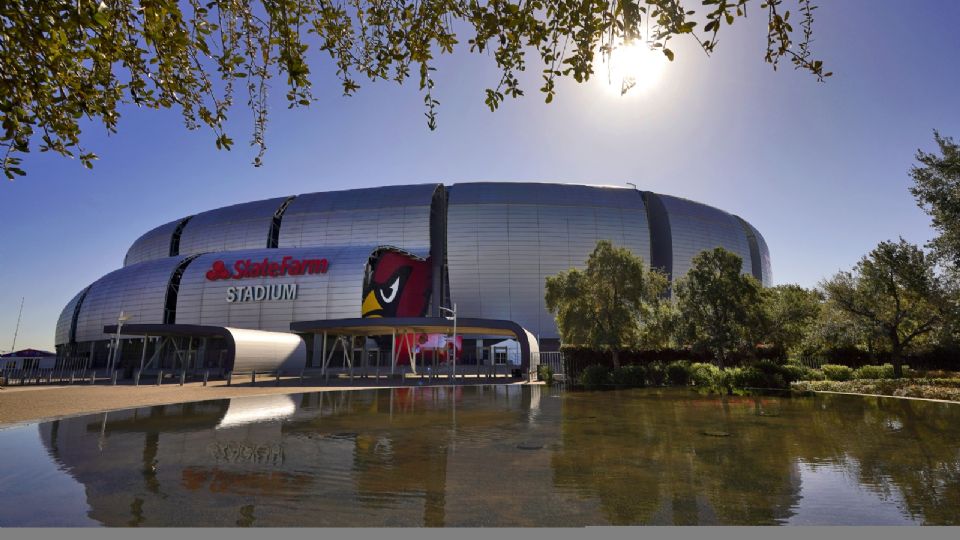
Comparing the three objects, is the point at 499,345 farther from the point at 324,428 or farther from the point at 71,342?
the point at 71,342

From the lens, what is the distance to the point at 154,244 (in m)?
88.4

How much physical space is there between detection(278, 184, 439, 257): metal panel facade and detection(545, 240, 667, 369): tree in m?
40.8

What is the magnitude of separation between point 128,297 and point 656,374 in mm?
73328

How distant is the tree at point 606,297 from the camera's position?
34094 millimetres

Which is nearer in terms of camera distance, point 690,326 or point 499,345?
point 690,326

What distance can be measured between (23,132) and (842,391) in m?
30.1

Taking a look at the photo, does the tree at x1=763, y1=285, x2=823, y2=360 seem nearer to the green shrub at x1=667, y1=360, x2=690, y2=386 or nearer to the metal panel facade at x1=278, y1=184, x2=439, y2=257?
the green shrub at x1=667, y1=360, x2=690, y2=386

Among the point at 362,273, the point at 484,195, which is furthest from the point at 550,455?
the point at 484,195

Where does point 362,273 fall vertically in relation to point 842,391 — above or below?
above

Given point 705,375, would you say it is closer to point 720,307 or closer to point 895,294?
point 720,307

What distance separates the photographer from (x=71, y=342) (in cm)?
7712

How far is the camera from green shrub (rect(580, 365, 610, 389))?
104ft

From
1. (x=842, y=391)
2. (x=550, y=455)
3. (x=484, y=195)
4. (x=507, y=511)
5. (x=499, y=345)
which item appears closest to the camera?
(x=507, y=511)

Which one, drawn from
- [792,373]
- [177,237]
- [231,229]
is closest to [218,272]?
[231,229]
